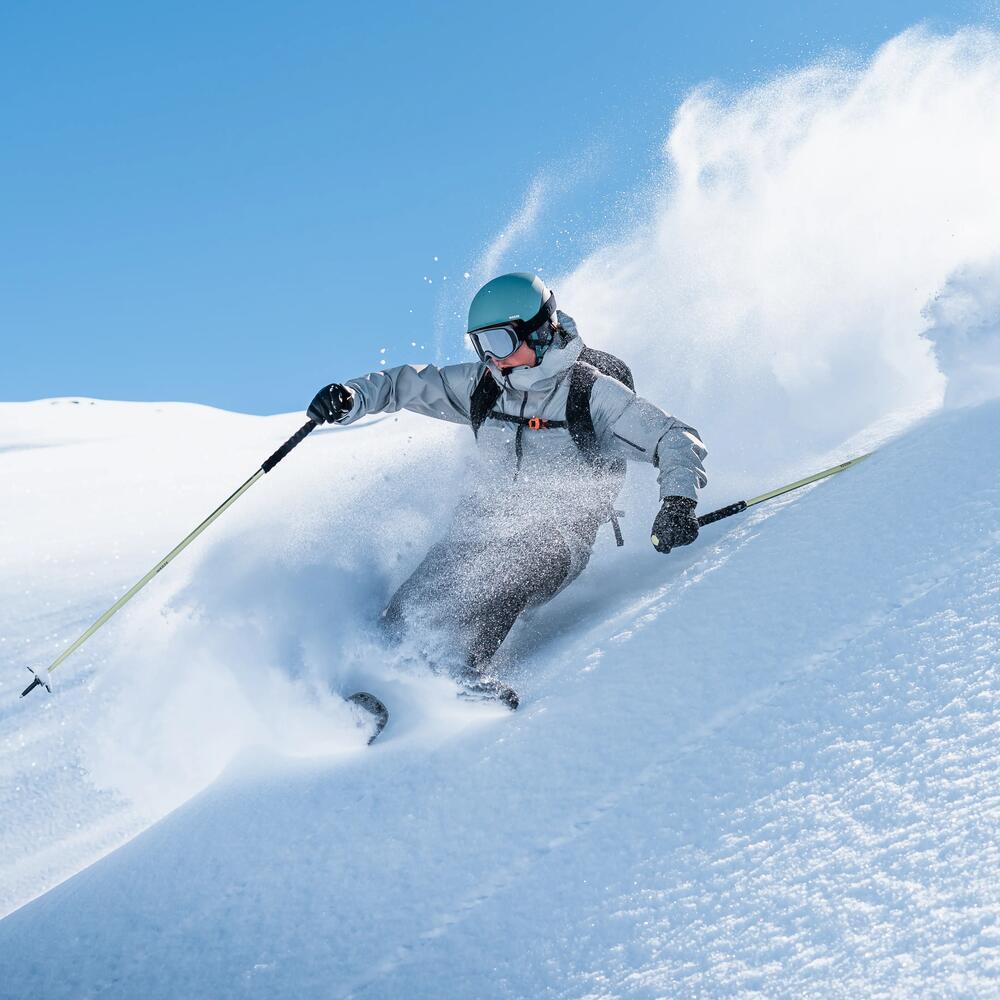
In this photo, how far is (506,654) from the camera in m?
3.58

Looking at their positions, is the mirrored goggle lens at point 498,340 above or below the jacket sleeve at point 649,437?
above

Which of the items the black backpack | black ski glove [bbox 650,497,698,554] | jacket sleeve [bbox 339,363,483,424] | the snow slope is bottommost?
the snow slope

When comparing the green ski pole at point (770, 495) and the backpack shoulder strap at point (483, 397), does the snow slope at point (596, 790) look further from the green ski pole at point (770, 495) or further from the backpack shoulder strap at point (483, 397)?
the backpack shoulder strap at point (483, 397)

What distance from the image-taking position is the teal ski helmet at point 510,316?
3771 mm

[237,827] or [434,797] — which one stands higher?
[237,827]

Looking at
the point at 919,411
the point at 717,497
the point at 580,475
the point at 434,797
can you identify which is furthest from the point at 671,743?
the point at 919,411

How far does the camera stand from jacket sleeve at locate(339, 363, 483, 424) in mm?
4336

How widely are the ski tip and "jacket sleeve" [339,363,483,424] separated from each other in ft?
5.44

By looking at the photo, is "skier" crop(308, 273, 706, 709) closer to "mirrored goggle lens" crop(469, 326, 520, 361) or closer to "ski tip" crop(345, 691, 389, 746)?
"mirrored goggle lens" crop(469, 326, 520, 361)

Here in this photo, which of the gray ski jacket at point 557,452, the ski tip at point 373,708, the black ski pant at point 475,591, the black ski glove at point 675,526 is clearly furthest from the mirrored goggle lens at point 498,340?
the ski tip at point 373,708

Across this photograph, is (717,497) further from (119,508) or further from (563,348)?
(119,508)

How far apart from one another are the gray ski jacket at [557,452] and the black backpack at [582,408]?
0.08 ft

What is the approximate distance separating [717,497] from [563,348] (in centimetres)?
131

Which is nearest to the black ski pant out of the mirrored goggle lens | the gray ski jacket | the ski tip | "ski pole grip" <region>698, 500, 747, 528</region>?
the gray ski jacket
